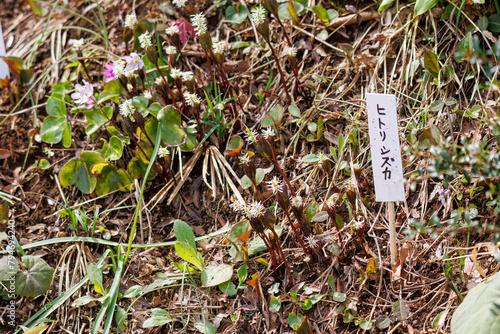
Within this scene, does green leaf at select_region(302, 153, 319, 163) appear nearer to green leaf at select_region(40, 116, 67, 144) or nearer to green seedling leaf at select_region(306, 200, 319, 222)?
green seedling leaf at select_region(306, 200, 319, 222)

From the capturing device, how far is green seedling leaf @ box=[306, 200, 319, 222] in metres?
1.78

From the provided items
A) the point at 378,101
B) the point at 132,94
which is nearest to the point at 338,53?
the point at 378,101

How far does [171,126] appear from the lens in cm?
212

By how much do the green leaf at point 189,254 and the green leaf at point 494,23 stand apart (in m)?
1.70

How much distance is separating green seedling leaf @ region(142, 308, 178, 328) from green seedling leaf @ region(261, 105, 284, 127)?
1.00 metres

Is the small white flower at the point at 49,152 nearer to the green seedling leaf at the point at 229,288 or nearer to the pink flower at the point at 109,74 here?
the pink flower at the point at 109,74

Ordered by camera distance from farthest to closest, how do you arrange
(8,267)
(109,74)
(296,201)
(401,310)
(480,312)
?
(109,74), (8,267), (296,201), (401,310), (480,312)

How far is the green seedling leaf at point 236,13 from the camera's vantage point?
2.50 metres

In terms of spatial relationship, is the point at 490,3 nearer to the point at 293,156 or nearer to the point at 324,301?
the point at 293,156

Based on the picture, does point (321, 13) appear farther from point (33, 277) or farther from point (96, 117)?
point (33, 277)

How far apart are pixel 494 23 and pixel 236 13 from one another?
1.38 metres

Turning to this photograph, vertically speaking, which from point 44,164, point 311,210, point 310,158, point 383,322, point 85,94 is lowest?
point 383,322

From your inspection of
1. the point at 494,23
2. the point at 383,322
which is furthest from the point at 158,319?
the point at 494,23

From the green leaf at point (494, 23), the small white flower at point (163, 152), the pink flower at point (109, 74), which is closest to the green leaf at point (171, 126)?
the small white flower at point (163, 152)
